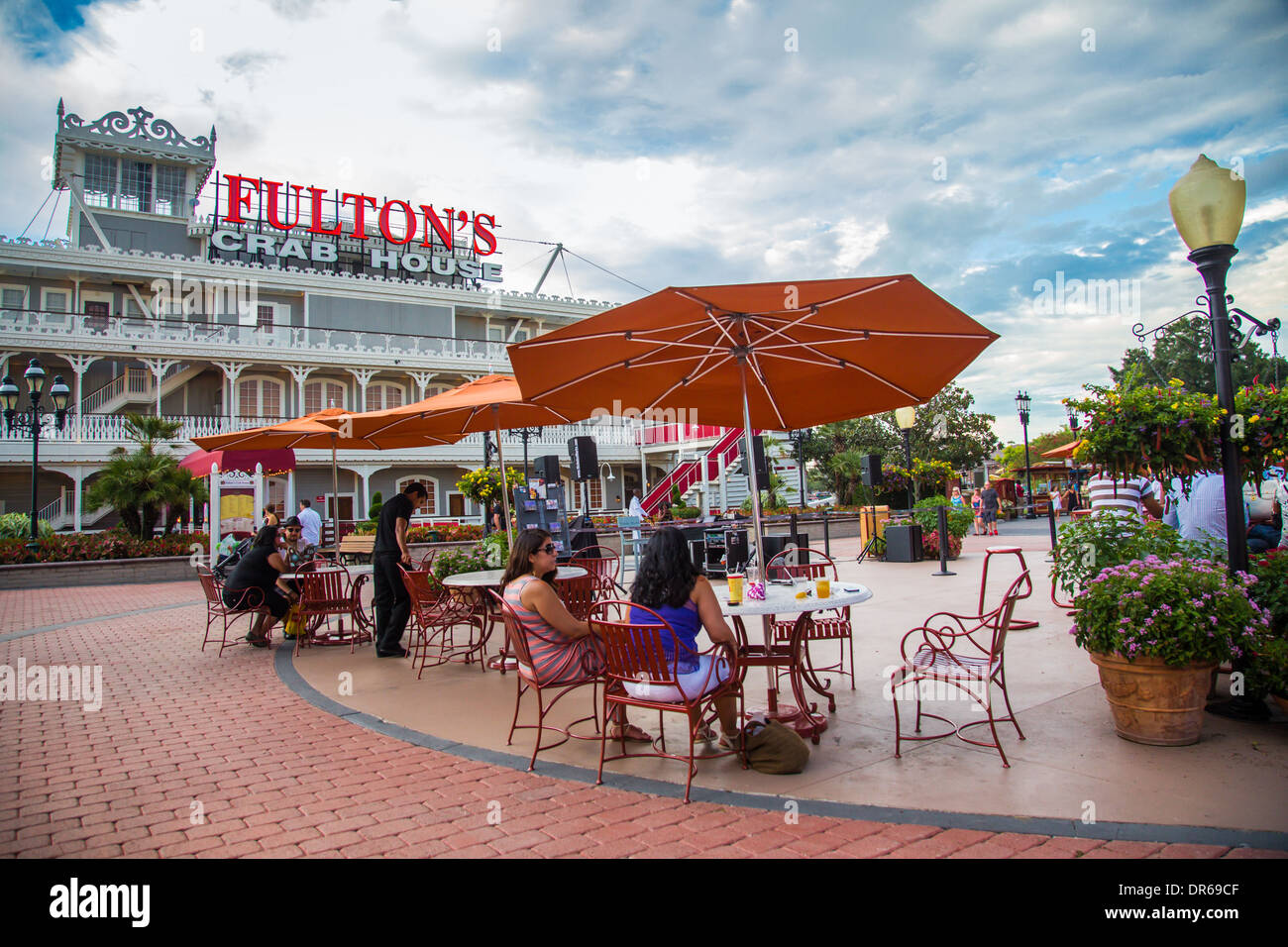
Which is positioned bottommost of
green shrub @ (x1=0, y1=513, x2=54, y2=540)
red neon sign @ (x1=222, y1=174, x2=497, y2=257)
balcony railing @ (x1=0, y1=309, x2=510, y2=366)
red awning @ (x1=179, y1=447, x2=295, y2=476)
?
green shrub @ (x1=0, y1=513, x2=54, y2=540)

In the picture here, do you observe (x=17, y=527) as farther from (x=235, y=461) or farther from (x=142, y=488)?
(x=235, y=461)

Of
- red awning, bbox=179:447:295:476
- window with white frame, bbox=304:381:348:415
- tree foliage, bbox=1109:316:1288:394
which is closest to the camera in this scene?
red awning, bbox=179:447:295:476

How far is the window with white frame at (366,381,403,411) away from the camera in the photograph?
2961 centimetres

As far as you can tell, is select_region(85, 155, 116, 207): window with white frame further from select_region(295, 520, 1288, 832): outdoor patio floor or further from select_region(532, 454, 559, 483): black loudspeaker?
select_region(295, 520, 1288, 832): outdoor patio floor

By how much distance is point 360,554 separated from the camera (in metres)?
15.1

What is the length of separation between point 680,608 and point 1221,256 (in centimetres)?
374

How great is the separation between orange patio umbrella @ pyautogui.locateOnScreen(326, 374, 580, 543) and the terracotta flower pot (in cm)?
475

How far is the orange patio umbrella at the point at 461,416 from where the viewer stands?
6.87 m

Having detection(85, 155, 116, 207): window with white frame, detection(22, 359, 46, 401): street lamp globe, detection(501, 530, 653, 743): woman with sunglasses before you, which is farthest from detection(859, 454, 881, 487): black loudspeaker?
detection(85, 155, 116, 207): window with white frame

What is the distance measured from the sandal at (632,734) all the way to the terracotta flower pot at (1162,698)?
8.45 ft

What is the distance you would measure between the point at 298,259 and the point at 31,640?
2499 cm

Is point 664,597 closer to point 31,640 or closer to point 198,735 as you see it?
point 198,735

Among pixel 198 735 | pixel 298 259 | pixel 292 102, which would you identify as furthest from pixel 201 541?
pixel 298 259

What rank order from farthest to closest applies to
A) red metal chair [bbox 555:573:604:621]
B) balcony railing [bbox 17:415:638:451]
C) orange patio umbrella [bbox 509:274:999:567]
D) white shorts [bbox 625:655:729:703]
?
balcony railing [bbox 17:415:638:451] → red metal chair [bbox 555:573:604:621] → orange patio umbrella [bbox 509:274:999:567] → white shorts [bbox 625:655:729:703]
